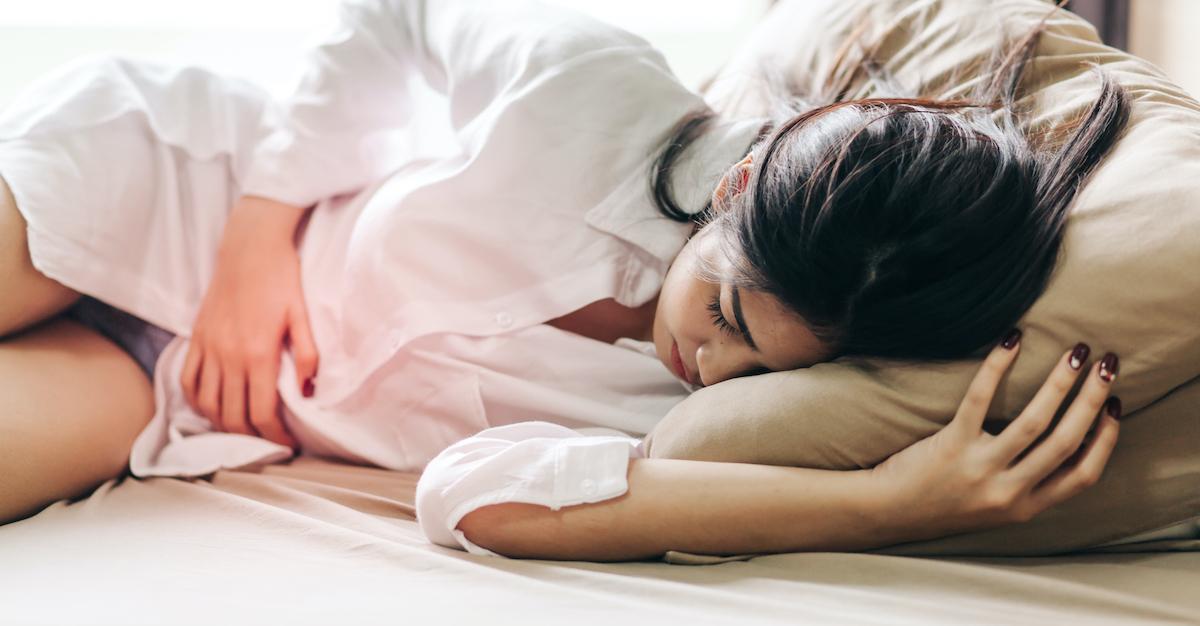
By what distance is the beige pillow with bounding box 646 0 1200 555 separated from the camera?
68 centimetres

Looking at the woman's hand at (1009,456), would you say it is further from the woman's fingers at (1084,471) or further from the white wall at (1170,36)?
the white wall at (1170,36)

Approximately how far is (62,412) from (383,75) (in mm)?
566

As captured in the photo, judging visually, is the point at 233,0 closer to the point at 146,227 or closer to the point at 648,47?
the point at 146,227

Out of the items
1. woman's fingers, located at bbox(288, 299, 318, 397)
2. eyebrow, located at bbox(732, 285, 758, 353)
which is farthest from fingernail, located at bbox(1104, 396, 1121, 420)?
woman's fingers, located at bbox(288, 299, 318, 397)

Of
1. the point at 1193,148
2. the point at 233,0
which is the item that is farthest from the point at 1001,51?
the point at 233,0

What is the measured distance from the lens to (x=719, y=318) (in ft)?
2.81

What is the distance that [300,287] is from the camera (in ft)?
3.85

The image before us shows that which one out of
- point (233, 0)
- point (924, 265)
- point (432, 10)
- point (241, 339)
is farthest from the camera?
point (233, 0)

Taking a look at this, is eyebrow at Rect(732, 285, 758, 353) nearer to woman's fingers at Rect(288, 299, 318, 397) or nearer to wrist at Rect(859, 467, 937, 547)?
wrist at Rect(859, 467, 937, 547)

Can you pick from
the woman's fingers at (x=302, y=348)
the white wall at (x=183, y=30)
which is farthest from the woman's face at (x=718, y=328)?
the white wall at (x=183, y=30)

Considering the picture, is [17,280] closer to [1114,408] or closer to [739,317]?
[739,317]

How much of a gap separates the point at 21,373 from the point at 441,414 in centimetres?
43

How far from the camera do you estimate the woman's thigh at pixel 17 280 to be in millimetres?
1019

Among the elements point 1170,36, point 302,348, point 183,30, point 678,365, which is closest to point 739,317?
point 678,365
